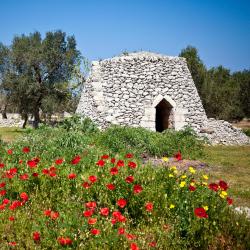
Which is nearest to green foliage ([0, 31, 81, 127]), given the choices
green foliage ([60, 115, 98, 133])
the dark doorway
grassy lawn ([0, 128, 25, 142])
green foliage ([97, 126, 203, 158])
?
grassy lawn ([0, 128, 25, 142])

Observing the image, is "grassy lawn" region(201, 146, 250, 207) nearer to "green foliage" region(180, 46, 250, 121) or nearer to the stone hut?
the stone hut

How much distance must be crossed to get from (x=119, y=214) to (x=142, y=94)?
14.8 m

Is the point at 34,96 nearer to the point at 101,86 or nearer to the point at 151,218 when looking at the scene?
the point at 101,86

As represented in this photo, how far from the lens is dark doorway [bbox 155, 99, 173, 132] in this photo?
64.3 feet

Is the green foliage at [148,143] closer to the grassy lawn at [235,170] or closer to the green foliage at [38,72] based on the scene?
the grassy lawn at [235,170]

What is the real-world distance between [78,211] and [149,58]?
15.1 m

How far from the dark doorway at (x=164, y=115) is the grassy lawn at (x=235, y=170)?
186 inches

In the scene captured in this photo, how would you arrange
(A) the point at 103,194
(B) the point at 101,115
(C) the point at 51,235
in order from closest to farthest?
(C) the point at 51,235, (A) the point at 103,194, (B) the point at 101,115

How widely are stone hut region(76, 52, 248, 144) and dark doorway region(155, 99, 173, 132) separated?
6 centimetres

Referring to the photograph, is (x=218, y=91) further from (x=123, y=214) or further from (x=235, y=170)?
(x=123, y=214)

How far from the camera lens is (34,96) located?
1264 inches

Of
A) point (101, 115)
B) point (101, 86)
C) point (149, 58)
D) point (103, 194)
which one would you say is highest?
point (149, 58)

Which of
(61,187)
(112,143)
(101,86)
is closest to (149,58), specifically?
(101,86)

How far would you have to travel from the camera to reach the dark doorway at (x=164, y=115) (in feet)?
64.3
